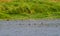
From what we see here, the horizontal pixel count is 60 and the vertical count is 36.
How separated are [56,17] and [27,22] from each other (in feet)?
9.54

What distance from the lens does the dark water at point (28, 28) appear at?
18.7 metres

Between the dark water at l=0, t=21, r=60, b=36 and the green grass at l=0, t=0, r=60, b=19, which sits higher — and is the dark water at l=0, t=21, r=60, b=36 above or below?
above

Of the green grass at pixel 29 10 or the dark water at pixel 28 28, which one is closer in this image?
the dark water at pixel 28 28

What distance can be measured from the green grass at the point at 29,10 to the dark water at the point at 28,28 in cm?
213

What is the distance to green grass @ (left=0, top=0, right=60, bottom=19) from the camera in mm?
24922

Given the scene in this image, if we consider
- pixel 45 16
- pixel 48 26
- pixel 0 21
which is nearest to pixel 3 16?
pixel 0 21

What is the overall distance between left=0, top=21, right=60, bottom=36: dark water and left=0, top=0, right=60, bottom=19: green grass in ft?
6.97

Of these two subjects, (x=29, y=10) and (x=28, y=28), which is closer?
(x=28, y=28)

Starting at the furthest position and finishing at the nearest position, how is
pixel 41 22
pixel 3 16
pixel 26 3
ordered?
1. pixel 26 3
2. pixel 3 16
3. pixel 41 22

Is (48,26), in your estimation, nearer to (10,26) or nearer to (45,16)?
(10,26)

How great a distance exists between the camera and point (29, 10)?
25656mm

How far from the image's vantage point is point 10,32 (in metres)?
19.0

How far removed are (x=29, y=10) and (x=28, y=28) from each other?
17.7 ft

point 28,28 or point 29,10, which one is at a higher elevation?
point 28,28
